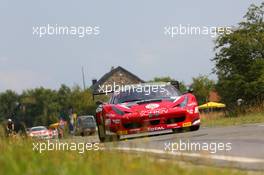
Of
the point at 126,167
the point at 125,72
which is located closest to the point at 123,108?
the point at 126,167

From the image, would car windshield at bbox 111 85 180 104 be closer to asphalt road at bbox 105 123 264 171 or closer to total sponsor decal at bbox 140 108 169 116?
total sponsor decal at bbox 140 108 169 116

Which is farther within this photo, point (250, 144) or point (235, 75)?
point (235, 75)

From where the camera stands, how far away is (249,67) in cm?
5006

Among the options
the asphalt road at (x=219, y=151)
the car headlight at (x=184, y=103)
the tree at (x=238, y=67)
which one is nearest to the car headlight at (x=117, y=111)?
the car headlight at (x=184, y=103)

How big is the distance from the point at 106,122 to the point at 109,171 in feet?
32.4

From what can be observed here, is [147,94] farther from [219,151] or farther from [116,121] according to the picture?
[219,151]

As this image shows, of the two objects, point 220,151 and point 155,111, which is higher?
point 155,111

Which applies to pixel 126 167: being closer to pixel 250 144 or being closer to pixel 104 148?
pixel 104 148

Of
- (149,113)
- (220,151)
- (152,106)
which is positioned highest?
(152,106)

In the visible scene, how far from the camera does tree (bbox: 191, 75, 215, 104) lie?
111m

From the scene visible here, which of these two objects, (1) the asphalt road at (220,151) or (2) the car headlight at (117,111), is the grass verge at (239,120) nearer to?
(2) the car headlight at (117,111)

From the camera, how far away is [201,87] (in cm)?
11538

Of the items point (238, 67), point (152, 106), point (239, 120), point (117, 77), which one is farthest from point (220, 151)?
point (117, 77)

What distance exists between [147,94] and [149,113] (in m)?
1.00
